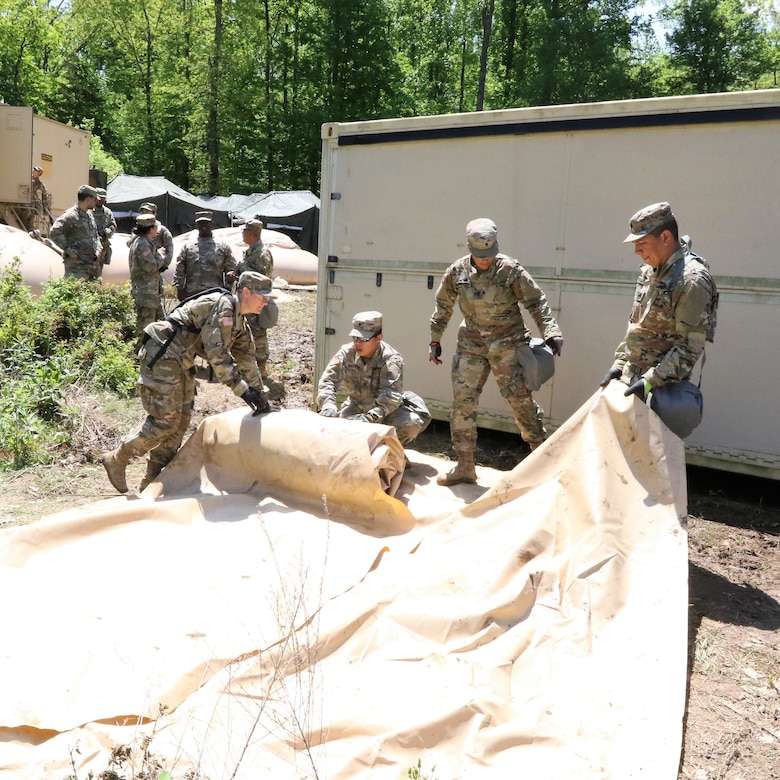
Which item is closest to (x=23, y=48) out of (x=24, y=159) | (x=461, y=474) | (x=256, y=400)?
(x=24, y=159)

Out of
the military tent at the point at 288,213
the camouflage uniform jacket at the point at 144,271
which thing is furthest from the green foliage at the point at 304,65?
the camouflage uniform jacket at the point at 144,271

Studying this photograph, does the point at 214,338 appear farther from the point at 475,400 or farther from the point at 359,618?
the point at 359,618

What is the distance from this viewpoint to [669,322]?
14.0 ft

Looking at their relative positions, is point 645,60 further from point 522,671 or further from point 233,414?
point 522,671

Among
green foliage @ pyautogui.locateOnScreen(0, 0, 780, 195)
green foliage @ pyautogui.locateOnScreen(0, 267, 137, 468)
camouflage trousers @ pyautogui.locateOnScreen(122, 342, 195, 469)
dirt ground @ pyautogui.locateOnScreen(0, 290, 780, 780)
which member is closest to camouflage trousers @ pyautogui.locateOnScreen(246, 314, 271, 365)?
dirt ground @ pyautogui.locateOnScreen(0, 290, 780, 780)

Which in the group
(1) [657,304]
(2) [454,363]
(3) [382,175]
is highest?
(3) [382,175]

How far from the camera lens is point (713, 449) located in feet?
17.4

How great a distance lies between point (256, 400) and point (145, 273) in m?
4.46

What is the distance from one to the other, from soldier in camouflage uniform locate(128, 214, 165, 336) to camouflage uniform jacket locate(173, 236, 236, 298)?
240mm

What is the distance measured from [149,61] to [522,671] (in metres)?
40.7

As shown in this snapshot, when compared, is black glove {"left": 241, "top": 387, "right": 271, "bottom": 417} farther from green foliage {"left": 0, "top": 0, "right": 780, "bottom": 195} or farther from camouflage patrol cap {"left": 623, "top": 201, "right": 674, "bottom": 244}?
green foliage {"left": 0, "top": 0, "right": 780, "bottom": 195}

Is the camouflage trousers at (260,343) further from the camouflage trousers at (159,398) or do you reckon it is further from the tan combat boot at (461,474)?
the tan combat boot at (461,474)

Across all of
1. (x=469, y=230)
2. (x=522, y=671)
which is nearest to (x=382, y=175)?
(x=469, y=230)

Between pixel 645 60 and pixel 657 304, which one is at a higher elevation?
pixel 645 60
